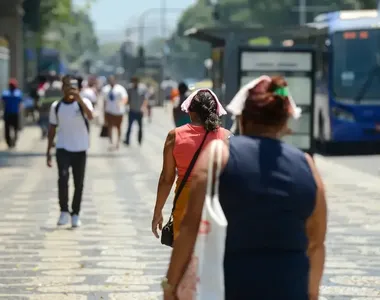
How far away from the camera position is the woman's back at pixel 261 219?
5.10 meters

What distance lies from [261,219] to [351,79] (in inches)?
1032

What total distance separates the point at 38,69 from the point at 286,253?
8041 cm

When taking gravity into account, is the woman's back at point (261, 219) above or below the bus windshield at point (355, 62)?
above

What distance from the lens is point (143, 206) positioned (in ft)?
58.0

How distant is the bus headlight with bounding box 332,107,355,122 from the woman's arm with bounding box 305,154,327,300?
2548cm

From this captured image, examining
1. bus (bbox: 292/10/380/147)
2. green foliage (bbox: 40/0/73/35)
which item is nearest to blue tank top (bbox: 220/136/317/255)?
bus (bbox: 292/10/380/147)

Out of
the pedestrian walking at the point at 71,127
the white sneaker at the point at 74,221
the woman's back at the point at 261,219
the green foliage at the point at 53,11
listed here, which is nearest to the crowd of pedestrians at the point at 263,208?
the woman's back at the point at 261,219

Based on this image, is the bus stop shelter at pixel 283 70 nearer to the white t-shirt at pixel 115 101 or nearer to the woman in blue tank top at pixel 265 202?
the white t-shirt at pixel 115 101

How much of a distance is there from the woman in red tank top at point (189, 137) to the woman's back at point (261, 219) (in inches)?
120

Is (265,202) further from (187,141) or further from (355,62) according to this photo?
(355,62)

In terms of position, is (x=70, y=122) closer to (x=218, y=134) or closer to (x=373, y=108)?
(x=218, y=134)

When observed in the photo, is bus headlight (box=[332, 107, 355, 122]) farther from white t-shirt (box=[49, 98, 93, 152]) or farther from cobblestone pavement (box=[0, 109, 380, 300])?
white t-shirt (box=[49, 98, 93, 152])

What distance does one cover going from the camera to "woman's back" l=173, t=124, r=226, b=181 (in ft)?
27.2

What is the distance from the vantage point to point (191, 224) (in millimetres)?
5309
